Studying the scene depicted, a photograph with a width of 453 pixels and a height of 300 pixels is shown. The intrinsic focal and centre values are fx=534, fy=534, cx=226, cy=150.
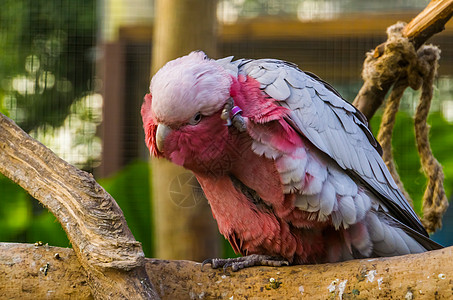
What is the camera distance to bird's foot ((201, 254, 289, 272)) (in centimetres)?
113

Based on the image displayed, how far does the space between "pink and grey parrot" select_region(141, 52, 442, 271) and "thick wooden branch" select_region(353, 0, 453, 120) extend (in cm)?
23

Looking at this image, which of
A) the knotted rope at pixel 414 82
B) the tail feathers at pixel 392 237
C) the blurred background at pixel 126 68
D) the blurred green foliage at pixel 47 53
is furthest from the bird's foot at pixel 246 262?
the blurred green foliage at pixel 47 53

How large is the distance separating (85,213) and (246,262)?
0.36 meters

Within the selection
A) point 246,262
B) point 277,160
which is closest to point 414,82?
point 277,160

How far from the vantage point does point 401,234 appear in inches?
45.1

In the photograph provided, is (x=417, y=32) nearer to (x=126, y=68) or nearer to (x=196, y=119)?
(x=196, y=119)

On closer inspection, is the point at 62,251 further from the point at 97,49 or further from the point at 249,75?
the point at 97,49

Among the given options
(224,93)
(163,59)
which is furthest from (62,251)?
(163,59)

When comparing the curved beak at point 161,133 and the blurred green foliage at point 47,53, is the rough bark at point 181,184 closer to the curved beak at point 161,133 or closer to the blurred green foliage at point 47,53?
the blurred green foliage at point 47,53

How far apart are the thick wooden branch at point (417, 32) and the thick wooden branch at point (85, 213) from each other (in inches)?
30.2

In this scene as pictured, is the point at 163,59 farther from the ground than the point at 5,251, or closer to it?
farther from the ground

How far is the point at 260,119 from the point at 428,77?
1.90 feet

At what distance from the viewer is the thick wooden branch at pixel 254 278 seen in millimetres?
950

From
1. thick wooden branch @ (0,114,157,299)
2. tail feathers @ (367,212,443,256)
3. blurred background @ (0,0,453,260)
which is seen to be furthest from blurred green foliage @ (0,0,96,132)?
tail feathers @ (367,212,443,256)
